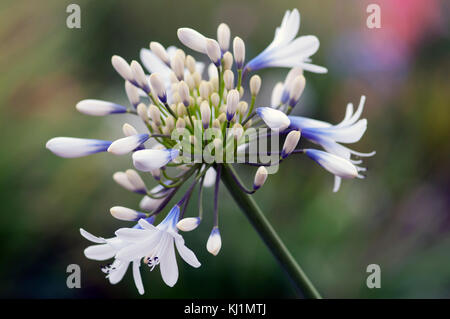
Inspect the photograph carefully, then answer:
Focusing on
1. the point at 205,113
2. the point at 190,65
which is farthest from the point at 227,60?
the point at 205,113

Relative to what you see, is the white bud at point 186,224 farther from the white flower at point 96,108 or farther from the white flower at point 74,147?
the white flower at point 96,108

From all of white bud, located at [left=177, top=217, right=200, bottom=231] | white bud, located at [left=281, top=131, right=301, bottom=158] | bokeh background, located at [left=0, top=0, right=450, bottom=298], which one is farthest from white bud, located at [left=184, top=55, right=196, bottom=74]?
bokeh background, located at [left=0, top=0, right=450, bottom=298]

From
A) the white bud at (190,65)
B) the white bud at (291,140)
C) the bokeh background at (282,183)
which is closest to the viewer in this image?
the white bud at (291,140)

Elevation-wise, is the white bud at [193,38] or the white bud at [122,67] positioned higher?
the white bud at [193,38]

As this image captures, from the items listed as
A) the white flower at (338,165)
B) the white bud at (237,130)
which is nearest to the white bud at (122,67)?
the white bud at (237,130)

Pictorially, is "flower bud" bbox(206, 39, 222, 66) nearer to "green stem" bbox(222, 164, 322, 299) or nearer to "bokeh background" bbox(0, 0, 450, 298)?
"green stem" bbox(222, 164, 322, 299)

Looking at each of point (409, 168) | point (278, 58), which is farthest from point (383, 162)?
point (278, 58)

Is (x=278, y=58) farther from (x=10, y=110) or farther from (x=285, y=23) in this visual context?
(x=10, y=110)
